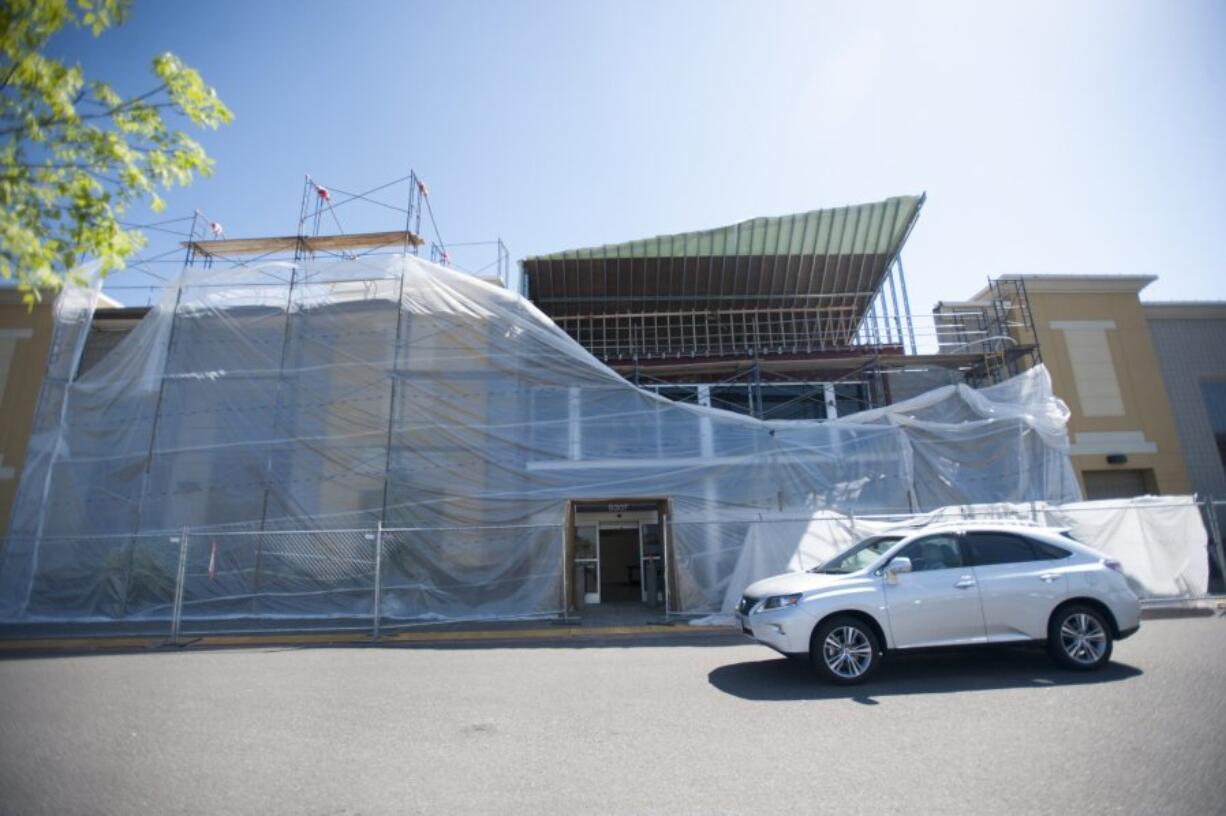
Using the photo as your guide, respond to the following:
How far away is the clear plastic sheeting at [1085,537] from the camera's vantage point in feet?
35.6

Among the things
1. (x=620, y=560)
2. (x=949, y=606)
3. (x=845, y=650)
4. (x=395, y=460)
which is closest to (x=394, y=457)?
(x=395, y=460)

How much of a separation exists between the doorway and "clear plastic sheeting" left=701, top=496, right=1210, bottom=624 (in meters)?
4.23

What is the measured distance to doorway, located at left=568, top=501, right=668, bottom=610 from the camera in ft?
49.8

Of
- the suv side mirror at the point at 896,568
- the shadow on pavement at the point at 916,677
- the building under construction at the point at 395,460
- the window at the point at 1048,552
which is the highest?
the building under construction at the point at 395,460

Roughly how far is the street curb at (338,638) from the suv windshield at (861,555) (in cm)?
358

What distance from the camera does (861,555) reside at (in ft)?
23.3

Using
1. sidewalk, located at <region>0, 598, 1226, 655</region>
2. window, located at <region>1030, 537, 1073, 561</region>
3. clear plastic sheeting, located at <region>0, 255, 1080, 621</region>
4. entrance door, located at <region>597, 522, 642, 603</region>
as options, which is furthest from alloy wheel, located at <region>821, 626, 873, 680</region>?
entrance door, located at <region>597, 522, 642, 603</region>

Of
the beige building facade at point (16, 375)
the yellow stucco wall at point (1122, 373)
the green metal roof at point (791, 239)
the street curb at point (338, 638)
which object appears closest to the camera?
the street curb at point (338, 638)

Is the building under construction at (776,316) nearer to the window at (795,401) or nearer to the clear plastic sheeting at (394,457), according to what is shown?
the window at (795,401)

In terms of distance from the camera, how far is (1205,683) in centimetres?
557

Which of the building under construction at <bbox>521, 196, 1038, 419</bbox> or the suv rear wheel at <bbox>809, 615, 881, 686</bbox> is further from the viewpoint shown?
the building under construction at <bbox>521, 196, 1038, 419</bbox>

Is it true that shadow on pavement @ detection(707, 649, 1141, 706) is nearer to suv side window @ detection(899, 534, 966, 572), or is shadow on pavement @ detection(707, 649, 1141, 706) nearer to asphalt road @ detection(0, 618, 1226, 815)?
asphalt road @ detection(0, 618, 1226, 815)

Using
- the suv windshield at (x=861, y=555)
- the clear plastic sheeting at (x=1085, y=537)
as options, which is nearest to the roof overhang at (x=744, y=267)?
the clear plastic sheeting at (x=1085, y=537)

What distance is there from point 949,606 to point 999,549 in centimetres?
100
